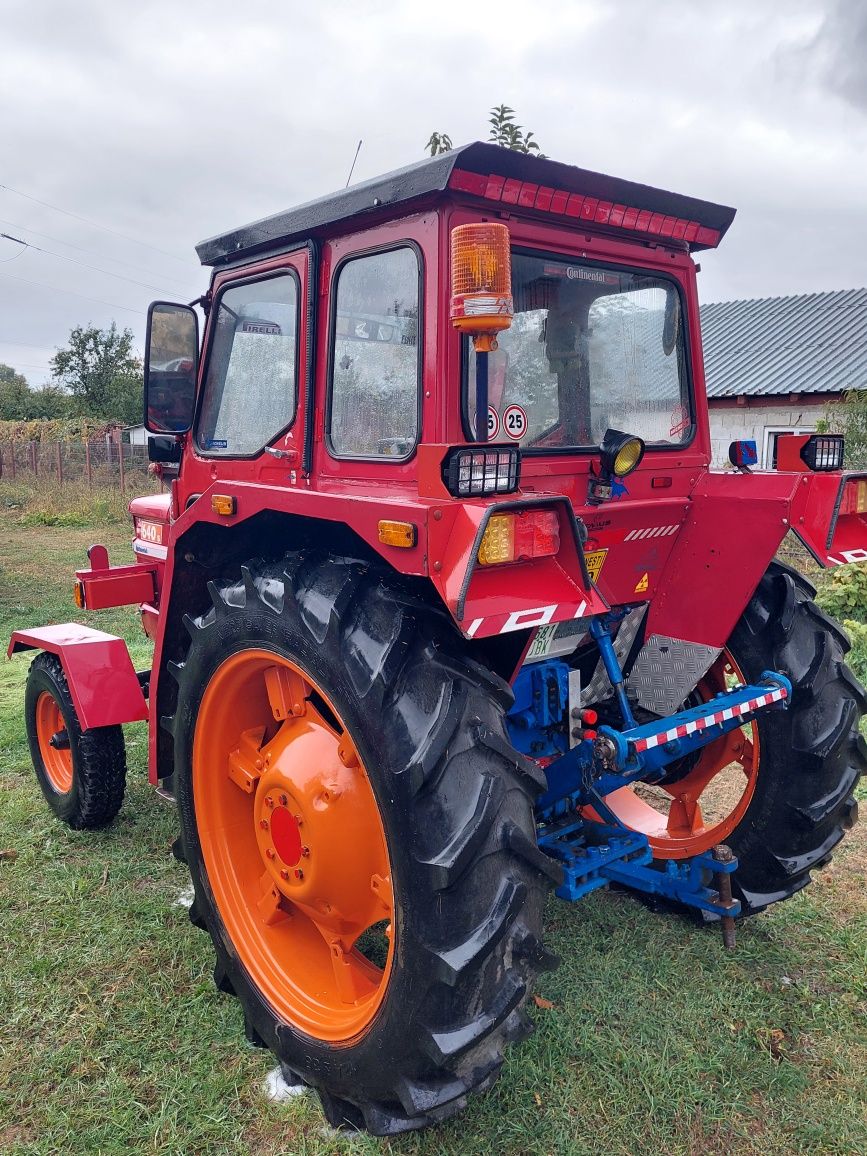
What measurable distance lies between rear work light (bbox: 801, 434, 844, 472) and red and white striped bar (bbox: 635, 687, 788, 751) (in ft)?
2.47

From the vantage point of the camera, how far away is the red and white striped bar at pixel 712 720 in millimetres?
2438

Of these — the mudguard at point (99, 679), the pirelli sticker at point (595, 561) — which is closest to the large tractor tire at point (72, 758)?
the mudguard at point (99, 679)

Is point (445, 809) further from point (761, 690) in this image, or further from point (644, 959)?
point (644, 959)

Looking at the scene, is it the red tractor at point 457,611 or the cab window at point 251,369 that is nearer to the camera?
the red tractor at point 457,611

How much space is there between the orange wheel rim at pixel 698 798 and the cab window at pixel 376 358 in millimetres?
1496

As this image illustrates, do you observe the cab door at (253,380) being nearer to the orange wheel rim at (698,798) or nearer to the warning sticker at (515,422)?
the warning sticker at (515,422)

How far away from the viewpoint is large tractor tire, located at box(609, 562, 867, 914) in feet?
9.41

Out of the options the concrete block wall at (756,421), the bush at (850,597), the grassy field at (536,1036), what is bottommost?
the grassy field at (536,1036)

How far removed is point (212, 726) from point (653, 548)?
1.55m

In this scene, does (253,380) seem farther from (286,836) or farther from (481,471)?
(286,836)

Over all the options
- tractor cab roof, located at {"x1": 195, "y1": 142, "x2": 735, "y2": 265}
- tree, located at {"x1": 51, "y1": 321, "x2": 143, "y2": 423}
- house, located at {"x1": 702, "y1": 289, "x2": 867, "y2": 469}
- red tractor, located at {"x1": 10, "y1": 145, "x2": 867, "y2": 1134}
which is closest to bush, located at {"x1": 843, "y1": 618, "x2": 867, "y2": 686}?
red tractor, located at {"x1": 10, "y1": 145, "x2": 867, "y2": 1134}

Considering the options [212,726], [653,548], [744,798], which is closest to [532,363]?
[653,548]

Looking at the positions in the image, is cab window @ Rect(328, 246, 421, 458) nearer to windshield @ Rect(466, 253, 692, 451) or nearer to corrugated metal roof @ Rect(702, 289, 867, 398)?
windshield @ Rect(466, 253, 692, 451)

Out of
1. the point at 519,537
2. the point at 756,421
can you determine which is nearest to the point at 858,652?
the point at 519,537
